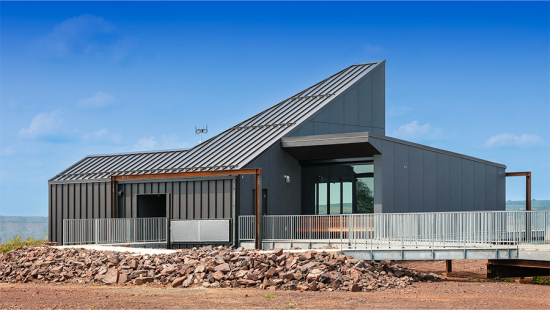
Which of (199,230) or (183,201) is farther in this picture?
(183,201)

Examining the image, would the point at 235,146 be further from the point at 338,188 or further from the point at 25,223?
the point at 25,223

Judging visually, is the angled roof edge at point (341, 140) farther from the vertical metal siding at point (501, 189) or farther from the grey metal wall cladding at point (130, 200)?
the vertical metal siding at point (501, 189)

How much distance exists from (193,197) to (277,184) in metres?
3.51

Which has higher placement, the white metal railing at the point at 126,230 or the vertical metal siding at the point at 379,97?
the vertical metal siding at the point at 379,97

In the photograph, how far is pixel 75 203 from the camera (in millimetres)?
27984

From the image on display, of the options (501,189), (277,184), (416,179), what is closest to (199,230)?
(277,184)

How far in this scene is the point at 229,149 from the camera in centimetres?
2631

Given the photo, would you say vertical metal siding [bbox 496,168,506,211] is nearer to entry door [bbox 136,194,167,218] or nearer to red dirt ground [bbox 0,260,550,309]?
red dirt ground [bbox 0,260,550,309]

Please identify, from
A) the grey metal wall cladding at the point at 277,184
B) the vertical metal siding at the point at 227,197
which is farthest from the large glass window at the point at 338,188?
the vertical metal siding at the point at 227,197

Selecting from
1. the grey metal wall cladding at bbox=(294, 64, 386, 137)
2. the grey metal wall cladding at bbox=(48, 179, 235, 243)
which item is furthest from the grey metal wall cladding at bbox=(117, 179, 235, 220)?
the grey metal wall cladding at bbox=(294, 64, 386, 137)

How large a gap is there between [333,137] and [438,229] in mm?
6706

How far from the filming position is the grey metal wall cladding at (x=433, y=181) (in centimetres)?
2409

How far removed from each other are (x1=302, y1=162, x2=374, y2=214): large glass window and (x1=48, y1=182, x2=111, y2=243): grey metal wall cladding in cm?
886

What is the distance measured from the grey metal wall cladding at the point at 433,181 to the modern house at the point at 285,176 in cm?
4
